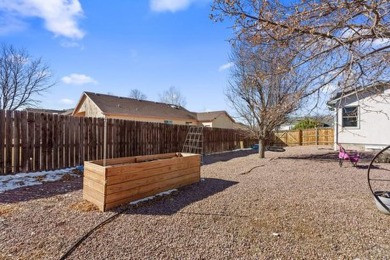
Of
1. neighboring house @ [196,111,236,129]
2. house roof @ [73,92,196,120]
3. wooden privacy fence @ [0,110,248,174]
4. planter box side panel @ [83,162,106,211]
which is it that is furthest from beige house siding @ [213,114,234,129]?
planter box side panel @ [83,162,106,211]

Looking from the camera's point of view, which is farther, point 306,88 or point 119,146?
point 119,146

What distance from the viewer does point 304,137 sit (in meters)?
22.5

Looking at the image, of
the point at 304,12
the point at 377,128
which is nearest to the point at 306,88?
the point at 304,12

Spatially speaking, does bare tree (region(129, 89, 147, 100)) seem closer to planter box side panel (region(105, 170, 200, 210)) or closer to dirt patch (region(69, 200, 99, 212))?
planter box side panel (region(105, 170, 200, 210))

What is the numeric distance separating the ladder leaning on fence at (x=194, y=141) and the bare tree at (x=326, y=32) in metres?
9.30

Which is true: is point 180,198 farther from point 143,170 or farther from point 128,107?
point 128,107

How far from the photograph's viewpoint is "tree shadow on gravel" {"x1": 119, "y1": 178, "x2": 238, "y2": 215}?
160 inches

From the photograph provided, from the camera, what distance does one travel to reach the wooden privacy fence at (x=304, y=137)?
21.0 metres

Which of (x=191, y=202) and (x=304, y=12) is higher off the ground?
(x=304, y=12)

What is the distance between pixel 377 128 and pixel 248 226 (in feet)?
43.2

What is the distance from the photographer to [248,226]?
341 centimetres

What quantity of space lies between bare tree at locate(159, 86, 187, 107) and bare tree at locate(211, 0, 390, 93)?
46.5 m

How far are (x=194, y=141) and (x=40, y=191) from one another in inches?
331

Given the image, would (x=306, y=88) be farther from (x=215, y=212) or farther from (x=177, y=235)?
(x=177, y=235)
